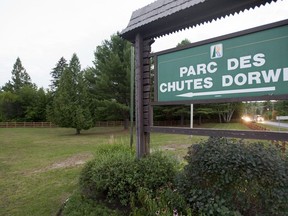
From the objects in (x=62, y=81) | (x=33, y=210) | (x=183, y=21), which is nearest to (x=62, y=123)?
(x=62, y=81)

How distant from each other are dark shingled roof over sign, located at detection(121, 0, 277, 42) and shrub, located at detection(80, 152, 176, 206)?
6.86ft

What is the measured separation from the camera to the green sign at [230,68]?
2.58 metres

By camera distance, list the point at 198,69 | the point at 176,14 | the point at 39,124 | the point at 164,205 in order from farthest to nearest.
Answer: the point at 39,124 → the point at 176,14 → the point at 198,69 → the point at 164,205

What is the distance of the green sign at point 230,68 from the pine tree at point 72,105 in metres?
17.8

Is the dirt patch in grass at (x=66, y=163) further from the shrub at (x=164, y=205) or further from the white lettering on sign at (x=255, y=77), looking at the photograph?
the white lettering on sign at (x=255, y=77)

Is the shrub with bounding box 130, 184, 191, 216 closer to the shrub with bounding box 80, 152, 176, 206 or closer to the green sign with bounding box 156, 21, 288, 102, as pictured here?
the shrub with bounding box 80, 152, 176, 206

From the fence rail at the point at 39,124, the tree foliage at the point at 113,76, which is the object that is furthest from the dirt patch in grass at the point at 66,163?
the fence rail at the point at 39,124

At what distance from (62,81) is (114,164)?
20.1 meters

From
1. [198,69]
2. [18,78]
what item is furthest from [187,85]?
[18,78]

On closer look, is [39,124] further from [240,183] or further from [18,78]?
[240,183]

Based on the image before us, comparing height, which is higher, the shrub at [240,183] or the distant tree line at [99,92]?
the distant tree line at [99,92]

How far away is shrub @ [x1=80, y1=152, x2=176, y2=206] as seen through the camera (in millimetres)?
3377

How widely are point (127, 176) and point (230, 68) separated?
2121 mm

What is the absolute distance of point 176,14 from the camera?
329 centimetres
